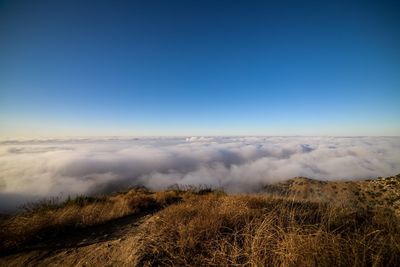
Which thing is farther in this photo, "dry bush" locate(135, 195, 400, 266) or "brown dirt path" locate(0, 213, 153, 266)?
"brown dirt path" locate(0, 213, 153, 266)

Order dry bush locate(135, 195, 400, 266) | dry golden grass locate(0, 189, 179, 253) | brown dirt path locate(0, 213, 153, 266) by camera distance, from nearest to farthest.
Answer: dry bush locate(135, 195, 400, 266), brown dirt path locate(0, 213, 153, 266), dry golden grass locate(0, 189, 179, 253)

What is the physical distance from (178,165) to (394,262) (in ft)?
596

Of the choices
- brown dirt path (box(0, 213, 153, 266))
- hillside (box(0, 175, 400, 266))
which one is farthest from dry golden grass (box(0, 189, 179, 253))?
brown dirt path (box(0, 213, 153, 266))

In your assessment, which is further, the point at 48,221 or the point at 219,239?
the point at 48,221

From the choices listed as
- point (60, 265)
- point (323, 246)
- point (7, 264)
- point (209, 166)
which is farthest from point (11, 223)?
point (209, 166)

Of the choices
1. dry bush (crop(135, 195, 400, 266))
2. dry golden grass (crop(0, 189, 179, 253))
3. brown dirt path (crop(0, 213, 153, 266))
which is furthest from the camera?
dry golden grass (crop(0, 189, 179, 253))

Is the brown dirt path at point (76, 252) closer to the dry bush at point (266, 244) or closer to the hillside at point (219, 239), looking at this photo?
the hillside at point (219, 239)

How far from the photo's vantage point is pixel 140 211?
290 inches

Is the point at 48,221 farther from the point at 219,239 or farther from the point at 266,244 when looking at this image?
the point at 266,244

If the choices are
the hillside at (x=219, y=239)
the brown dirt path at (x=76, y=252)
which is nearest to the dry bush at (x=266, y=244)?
the hillside at (x=219, y=239)

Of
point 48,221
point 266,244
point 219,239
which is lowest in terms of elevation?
point 48,221

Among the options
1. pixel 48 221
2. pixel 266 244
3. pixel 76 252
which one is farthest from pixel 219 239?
pixel 48 221

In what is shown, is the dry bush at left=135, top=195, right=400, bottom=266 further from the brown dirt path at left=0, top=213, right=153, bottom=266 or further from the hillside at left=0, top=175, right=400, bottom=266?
the brown dirt path at left=0, top=213, right=153, bottom=266

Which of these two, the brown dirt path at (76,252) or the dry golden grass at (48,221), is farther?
the dry golden grass at (48,221)
